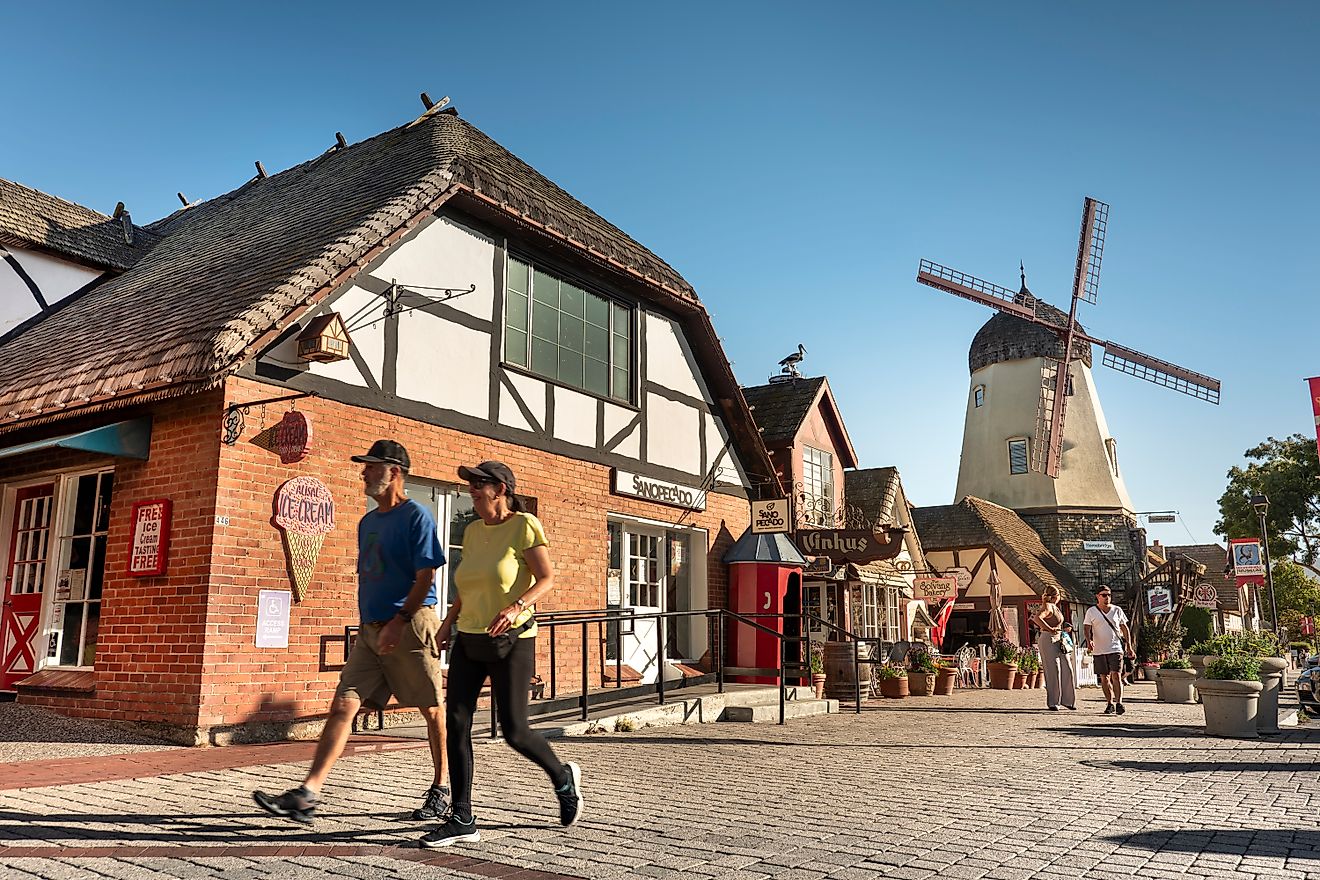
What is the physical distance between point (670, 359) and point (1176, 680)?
9646 millimetres

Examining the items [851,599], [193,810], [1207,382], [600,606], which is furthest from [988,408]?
[193,810]

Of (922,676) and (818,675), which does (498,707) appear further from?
(922,676)

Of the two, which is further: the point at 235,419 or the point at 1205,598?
the point at 1205,598

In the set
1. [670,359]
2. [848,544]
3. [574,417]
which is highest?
[670,359]

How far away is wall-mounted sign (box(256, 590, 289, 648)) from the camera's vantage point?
8.34 metres

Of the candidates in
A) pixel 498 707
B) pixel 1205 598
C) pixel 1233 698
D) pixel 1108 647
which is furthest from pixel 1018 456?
pixel 498 707

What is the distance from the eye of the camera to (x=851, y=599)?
71.1 ft

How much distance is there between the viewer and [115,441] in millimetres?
8492

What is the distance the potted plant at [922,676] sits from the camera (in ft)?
57.8

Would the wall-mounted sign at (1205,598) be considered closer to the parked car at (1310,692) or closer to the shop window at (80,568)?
the parked car at (1310,692)

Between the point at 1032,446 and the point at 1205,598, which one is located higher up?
the point at 1032,446

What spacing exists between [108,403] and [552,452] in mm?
4749

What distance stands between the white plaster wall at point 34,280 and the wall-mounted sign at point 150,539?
613 centimetres

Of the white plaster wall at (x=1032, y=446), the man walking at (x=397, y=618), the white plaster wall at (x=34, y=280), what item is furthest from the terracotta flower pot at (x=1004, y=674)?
the man walking at (x=397, y=618)
